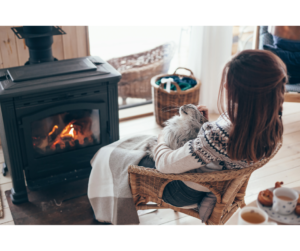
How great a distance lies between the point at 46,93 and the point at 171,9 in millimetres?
952

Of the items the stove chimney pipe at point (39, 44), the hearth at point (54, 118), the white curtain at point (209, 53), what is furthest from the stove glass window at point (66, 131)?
the white curtain at point (209, 53)

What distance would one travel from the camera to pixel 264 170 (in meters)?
2.31

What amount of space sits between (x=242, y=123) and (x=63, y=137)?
121cm

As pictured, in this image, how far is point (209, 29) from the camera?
2.71 metres

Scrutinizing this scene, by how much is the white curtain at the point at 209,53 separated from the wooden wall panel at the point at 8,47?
1362mm

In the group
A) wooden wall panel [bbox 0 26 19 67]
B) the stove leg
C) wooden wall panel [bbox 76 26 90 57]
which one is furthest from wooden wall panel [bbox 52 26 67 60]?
the stove leg

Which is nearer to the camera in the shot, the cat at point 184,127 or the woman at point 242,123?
the woman at point 242,123

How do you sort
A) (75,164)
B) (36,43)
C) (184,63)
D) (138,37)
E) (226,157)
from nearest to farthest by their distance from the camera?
1. (226,157)
2. (36,43)
3. (75,164)
4. (138,37)
5. (184,63)

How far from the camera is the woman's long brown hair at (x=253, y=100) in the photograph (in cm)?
106

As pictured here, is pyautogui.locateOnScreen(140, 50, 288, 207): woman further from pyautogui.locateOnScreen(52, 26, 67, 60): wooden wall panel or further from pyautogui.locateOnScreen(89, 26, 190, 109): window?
pyautogui.locateOnScreen(89, 26, 190, 109): window

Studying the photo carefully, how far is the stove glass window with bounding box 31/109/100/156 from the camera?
1.92 meters

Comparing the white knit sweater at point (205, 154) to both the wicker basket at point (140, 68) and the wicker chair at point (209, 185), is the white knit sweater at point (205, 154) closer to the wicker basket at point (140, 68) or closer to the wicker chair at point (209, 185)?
the wicker chair at point (209, 185)

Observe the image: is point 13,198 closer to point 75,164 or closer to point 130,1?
point 75,164
